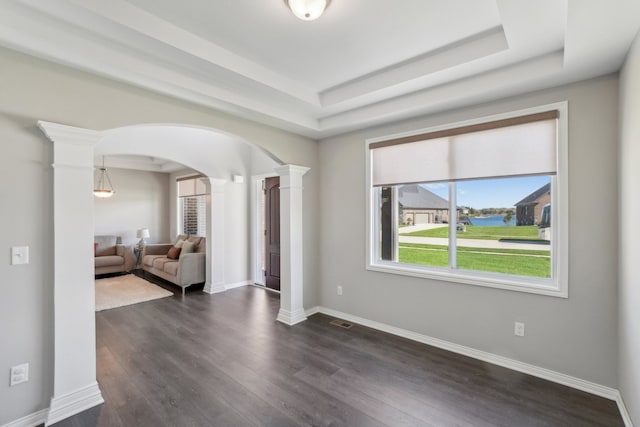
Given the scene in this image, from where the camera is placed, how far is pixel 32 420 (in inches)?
76.9

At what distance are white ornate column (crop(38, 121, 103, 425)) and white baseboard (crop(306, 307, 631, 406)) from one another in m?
2.76

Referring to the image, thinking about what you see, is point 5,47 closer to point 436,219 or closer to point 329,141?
point 329,141

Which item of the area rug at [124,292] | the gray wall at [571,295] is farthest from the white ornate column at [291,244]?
the area rug at [124,292]

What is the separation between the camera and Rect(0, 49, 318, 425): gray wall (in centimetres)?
188

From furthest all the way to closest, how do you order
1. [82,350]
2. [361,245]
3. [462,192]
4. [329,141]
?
[329,141], [361,245], [462,192], [82,350]

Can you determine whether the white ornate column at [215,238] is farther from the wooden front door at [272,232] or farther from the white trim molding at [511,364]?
the white trim molding at [511,364]

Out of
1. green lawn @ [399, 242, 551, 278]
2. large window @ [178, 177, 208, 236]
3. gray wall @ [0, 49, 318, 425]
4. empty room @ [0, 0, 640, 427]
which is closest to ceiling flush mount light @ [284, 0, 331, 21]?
empty room @ [0, 0, 640, 427]

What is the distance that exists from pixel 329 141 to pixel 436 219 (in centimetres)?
178

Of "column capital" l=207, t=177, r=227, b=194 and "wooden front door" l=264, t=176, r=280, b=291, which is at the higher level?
"column capital" l=207, t=177, r=227, b=194

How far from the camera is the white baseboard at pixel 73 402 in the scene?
1976 mm

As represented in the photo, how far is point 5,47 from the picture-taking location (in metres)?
1.85

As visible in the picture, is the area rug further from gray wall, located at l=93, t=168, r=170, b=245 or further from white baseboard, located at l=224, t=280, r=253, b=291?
gray wall, located at l=93, t=168, r=170, b=245

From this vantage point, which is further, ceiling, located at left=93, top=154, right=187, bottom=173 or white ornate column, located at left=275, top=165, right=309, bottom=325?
ceiling, located at left=93, top=154, right=187, bottom=173

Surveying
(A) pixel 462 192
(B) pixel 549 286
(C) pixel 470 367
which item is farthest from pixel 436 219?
(C) pixel 470 367
